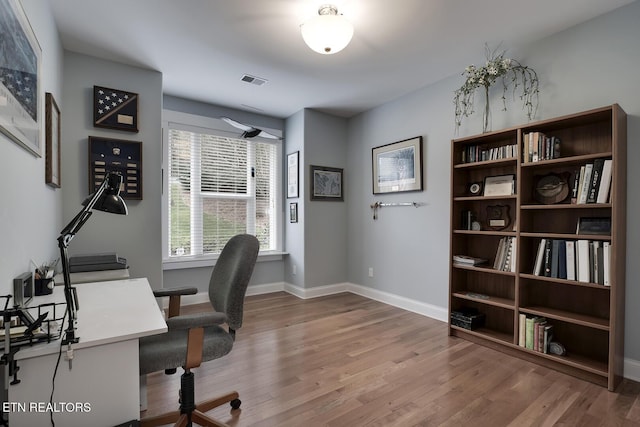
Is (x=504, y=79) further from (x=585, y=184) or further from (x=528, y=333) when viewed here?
(x=528, y=333)

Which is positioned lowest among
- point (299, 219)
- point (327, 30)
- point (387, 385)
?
point (387, 385)

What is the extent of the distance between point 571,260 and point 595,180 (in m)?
0.57

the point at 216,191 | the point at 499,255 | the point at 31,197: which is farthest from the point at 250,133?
the point at 499,255

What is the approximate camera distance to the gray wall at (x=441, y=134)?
2.14 meters

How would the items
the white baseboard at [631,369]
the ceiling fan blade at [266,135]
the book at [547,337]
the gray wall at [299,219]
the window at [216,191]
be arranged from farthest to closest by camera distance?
the ceiling fan blade at [266,135], the gray wall at [299,219], the window at [216,191], the book at [547,337], the white baseboard at [631,369]

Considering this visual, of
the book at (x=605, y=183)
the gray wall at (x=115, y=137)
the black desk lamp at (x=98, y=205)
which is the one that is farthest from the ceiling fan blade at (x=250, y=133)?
the book at (x=605, y=183)

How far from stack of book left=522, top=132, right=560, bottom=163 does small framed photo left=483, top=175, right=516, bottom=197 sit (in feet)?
1.04

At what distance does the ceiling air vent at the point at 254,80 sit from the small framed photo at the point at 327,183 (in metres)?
1.30

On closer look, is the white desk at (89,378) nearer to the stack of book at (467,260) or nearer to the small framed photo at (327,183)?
the stack of book at (467,260)

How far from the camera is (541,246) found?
7.76 feet

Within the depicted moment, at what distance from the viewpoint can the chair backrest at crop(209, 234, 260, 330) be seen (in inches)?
62.7

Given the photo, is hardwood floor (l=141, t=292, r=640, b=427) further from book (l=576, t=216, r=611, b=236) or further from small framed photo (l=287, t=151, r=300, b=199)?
small framed photo (l=287, t=151, r=300, b=199)

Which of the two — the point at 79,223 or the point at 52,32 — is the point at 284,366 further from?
the point at 52,32

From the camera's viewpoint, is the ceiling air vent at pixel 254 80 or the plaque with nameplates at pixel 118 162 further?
the ceiling air vent at pixel 254 80
